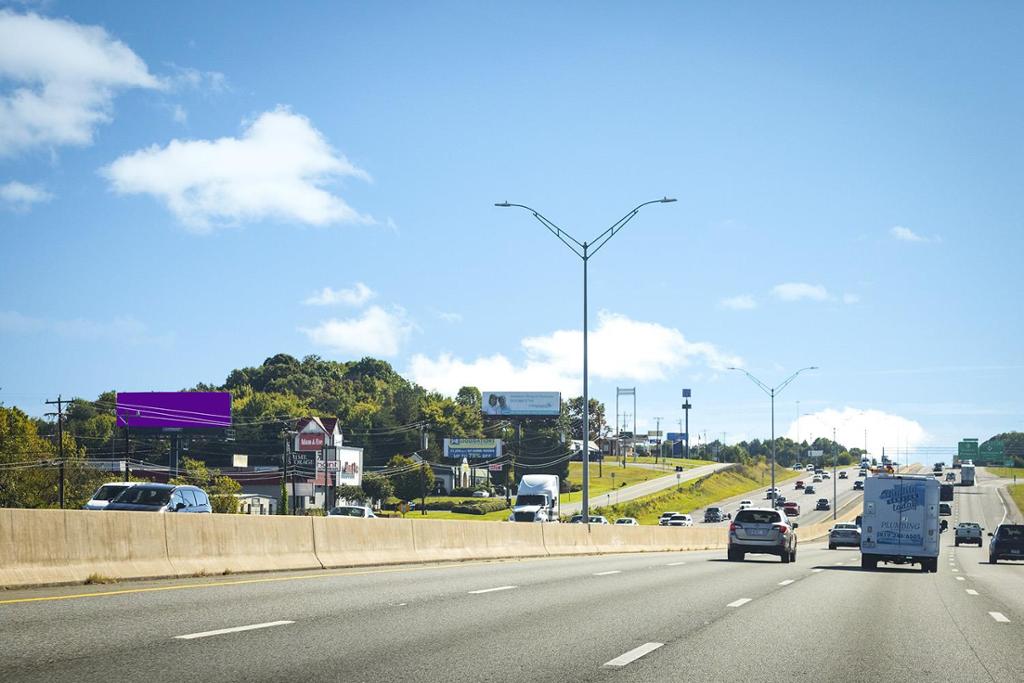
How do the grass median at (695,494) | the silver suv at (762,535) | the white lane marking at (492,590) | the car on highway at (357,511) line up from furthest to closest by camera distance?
1. the grass median at (695,494)
2. the car on highway at (357,511)
3. the silver suv at (762,535)
4. the white lane marking at (492,590)

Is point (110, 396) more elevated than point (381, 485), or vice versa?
point (110, 396)

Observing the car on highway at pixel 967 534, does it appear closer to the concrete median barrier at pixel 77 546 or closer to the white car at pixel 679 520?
the white car at pixel 679 520

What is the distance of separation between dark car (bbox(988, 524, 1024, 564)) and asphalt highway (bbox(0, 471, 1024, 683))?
83.2ft

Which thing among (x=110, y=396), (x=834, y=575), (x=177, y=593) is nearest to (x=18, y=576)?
(x=177, y=593)

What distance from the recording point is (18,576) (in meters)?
14.0

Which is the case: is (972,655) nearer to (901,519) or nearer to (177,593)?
(177,593)

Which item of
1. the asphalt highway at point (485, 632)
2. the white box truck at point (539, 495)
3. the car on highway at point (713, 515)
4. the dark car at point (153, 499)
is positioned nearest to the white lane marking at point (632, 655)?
the asphalt highway at point (485, 632)

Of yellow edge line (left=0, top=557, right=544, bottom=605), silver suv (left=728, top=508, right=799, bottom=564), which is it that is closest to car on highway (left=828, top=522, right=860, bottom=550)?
silver suv (left=728, top=508, right=799, bottom=564)

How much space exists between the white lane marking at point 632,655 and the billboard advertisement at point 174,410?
9748 centimetres

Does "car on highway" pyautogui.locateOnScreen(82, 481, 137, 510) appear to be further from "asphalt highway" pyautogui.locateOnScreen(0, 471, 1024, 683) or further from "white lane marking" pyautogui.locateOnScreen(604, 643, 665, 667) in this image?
"white lane marking" pyautogui.locateOnScreen(604, 643, 665, 667)

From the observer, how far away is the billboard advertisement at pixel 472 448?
5950 inches

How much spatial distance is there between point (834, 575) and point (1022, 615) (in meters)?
11.1

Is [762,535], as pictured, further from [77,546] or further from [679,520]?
[679,520]

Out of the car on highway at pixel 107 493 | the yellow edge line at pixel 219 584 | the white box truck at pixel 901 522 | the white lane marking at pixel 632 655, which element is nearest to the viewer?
the white lane marking at pixel 632 655
